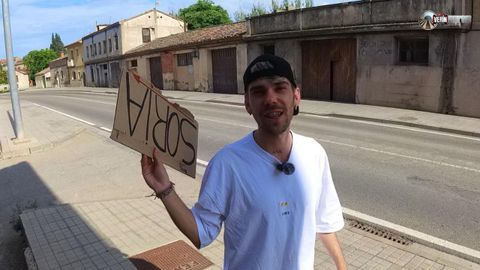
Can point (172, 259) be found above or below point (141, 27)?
below

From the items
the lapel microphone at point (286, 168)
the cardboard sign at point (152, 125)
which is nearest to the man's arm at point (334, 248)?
the lapel microphone at point (286, 168)

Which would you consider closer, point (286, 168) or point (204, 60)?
point (286, 168)

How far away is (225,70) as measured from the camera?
92.6ft

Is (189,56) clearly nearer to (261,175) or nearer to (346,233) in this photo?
(346,233)

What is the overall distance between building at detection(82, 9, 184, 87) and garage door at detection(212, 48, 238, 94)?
59.6 feet

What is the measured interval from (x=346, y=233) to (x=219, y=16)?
184ft

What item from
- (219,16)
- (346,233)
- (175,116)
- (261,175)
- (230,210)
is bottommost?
(346,233)

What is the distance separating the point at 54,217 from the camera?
584cm

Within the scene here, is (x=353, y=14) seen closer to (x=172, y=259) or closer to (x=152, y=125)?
(x=172, y=259)

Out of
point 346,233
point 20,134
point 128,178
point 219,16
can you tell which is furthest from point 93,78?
point 346,233

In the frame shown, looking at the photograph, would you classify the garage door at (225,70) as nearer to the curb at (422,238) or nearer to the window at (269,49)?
the window at (269,49)

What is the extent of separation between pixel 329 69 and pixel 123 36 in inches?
1206

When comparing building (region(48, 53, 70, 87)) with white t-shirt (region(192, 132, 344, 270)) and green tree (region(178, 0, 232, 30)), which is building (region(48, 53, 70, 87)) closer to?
green tree (region(178, 0, 232, 30))

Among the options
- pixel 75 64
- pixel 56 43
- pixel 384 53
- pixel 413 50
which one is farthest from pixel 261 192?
pixel 56 43
